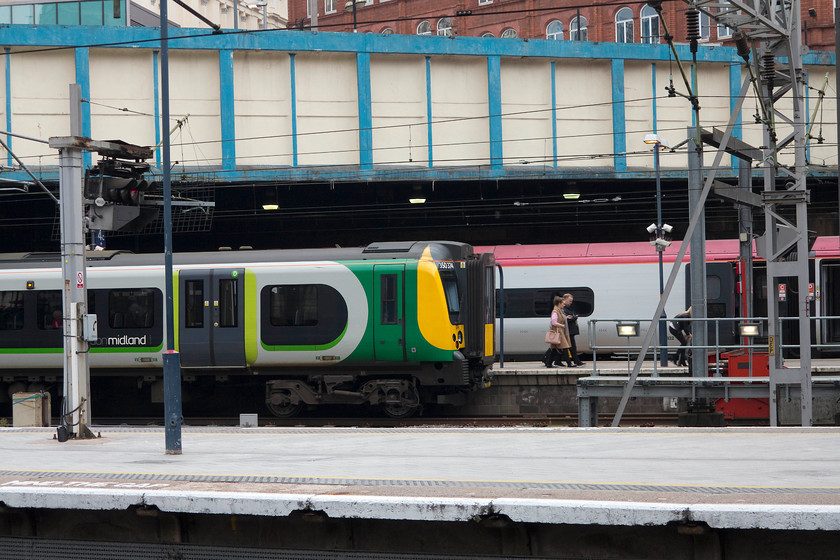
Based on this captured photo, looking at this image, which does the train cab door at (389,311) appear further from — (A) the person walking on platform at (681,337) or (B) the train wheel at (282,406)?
(A) the person walking on platform at (681,337)

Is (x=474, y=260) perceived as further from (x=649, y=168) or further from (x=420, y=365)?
(x=649, y=168)

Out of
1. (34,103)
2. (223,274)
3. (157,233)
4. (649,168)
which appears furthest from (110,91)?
(649,168)

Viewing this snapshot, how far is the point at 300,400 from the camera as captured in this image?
65.7ft

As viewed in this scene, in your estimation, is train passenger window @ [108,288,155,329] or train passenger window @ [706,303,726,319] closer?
train passenger window @ [108,288,155,329]

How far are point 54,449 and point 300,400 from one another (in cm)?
877

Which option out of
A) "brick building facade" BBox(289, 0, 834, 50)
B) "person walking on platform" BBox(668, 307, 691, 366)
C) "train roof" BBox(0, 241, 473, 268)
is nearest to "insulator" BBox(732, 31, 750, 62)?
"train roof" BBox(0, 241, 473, 268)

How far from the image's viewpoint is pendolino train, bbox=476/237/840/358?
87.3ft

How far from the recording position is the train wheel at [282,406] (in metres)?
20.0

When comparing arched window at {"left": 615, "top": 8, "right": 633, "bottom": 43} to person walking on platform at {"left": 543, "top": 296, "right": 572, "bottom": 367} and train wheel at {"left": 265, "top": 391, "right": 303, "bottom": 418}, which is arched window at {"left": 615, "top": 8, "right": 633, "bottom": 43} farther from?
train wheel at {"left": 265, "top": 391, "right": 303, "bottom": 418}

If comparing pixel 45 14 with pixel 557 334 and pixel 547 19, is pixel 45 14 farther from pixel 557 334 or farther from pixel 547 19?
pixel 557 334

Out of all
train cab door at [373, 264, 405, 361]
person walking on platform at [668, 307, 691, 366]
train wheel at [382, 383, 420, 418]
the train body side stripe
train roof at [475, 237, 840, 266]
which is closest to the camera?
train cab door at [373, 264, 405, 361]

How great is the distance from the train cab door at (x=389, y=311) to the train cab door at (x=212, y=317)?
2.62 m

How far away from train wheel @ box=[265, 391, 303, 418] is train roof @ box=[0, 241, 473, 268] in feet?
9.03

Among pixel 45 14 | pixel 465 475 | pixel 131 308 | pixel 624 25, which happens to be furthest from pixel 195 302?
pixel 624 25
